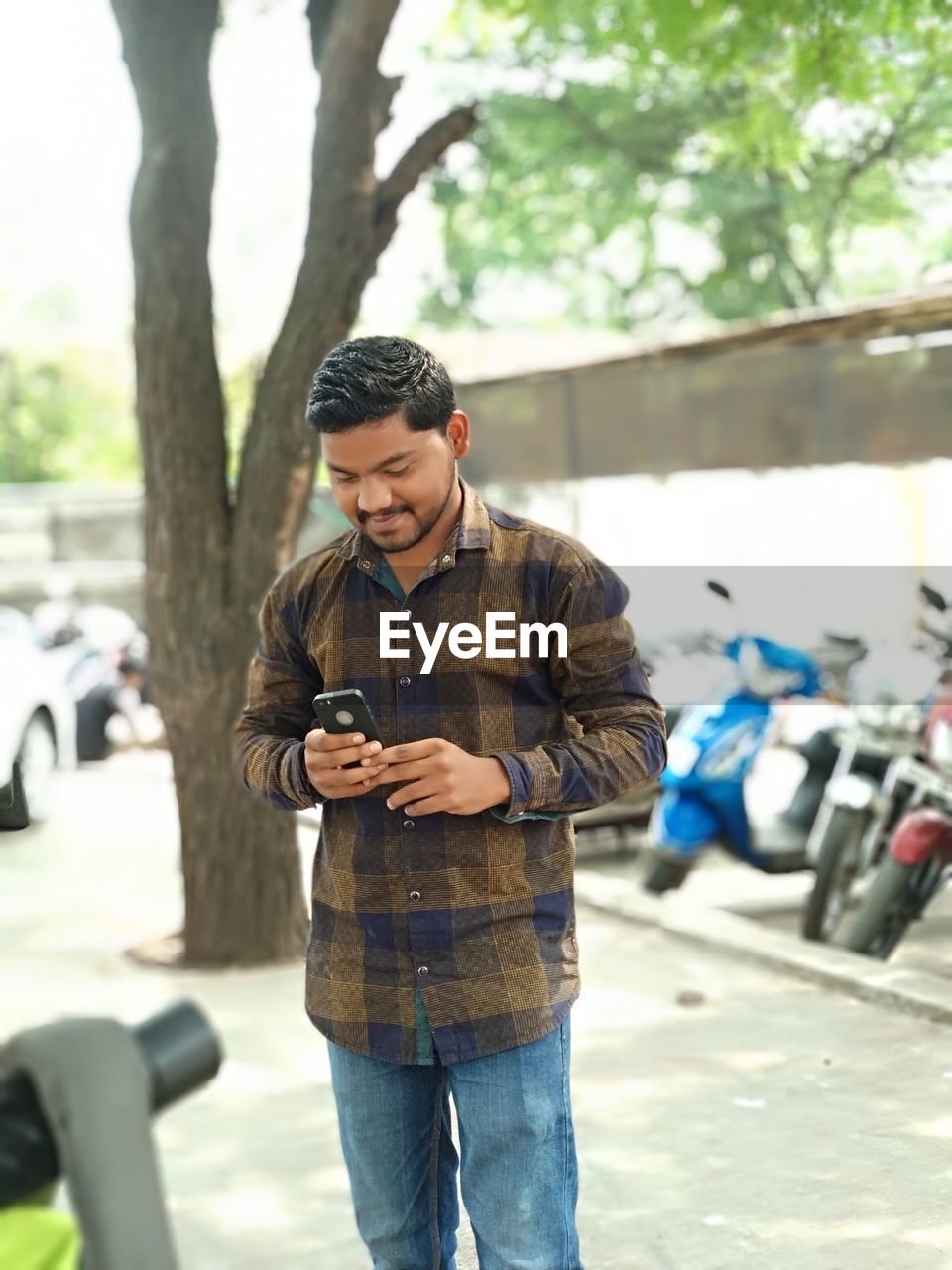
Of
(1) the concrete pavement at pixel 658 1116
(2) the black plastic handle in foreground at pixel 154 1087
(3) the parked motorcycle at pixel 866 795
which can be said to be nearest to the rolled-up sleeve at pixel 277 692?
(2) the black plastic handle in foreground at pixel 154 1087

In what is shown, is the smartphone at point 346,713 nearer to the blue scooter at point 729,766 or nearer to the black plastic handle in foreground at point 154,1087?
the black plastic handle in foreground at point 154,1087

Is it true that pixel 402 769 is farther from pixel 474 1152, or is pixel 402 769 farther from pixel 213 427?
pixel 213 427

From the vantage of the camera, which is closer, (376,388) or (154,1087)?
(154,1087)

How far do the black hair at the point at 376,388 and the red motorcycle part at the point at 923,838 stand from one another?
3879mm

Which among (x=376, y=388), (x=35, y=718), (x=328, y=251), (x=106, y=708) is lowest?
(x=106, y=708)

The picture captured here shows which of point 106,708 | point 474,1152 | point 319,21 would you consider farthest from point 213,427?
point 106,708

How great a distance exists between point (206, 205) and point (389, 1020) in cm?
467

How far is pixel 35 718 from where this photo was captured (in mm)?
11430

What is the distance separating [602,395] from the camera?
13.5 metres

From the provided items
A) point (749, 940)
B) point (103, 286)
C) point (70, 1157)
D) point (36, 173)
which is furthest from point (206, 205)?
point (103, 286)

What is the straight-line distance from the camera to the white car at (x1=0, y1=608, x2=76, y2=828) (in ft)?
→ 35.0

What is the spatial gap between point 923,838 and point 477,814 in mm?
3780

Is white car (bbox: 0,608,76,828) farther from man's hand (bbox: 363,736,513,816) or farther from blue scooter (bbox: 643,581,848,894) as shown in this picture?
man's hand (bbox: 363,736,513,816)

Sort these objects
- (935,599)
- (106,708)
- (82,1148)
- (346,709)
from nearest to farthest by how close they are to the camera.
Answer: (82,1148), (346,709), (935,599), (106,708)
